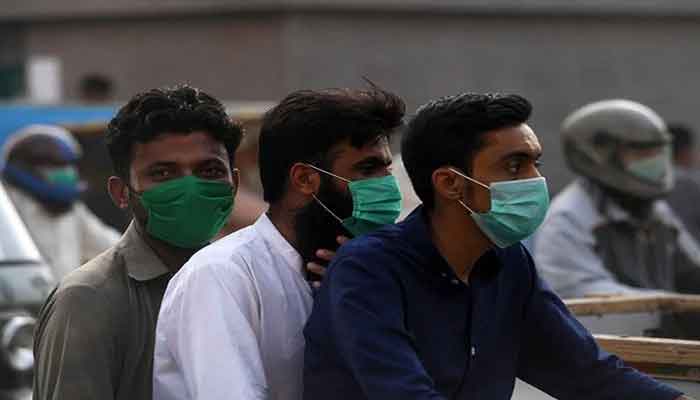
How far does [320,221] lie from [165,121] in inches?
20.2

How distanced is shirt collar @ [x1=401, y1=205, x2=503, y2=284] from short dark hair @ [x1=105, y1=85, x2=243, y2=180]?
0.71m

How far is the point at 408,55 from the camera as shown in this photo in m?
22.5

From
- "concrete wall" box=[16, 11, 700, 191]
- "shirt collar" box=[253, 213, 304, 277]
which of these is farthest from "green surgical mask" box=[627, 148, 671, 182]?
"concrete wall" box=[16, 11, 700, 191]

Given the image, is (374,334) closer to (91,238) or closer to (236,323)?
(236,323)

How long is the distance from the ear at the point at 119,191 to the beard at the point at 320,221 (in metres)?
0.56

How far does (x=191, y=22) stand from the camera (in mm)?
22172

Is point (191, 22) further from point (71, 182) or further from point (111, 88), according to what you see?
point (71, 182)

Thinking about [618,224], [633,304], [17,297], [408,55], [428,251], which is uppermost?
[428,251]

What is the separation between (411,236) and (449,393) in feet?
1.10

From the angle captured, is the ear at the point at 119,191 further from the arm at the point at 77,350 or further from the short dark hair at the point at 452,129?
the short dark hair at the point at 452,129

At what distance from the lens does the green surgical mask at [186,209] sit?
419cm

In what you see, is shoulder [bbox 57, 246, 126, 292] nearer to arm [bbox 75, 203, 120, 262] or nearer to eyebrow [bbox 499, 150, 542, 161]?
eyebrow [bbox 499, 150, 542, 161]

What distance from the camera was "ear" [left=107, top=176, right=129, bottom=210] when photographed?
4.34 meters

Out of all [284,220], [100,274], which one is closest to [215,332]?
[284,220]
